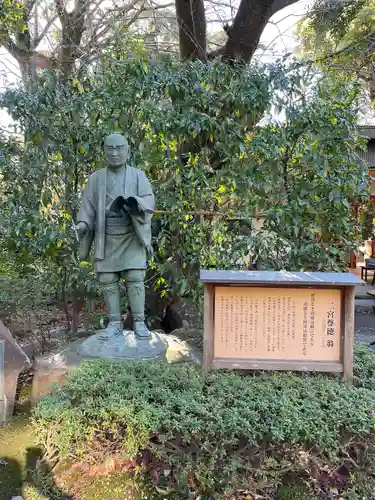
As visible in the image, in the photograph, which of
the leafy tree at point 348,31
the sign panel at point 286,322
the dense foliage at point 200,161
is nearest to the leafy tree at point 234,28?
the dense foliage at point 200,161

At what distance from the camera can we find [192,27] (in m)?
5.81

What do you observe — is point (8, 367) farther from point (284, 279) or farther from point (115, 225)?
point (284, 279)

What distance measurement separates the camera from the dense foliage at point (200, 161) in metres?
4.02

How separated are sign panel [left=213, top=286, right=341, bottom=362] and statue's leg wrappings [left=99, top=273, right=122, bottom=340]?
1.06 meters

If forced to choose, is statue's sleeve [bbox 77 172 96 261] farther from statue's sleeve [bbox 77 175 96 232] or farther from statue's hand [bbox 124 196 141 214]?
statue's hand [bbox 124 196 141 214]

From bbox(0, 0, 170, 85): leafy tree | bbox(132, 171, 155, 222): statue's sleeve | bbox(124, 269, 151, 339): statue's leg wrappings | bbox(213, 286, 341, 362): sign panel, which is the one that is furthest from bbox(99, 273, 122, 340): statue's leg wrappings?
bbox(0, 0, 170, 85): leafy tree

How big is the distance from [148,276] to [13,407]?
6.52 feet

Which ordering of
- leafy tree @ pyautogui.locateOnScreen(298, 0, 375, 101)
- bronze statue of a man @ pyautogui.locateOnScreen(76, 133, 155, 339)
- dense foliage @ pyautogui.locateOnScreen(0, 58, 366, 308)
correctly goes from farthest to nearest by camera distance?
1. leafy tree @ pyautogui.locateOnScreen(298, 0, 375, 101)
2. dense foliage @ pyautogui.locateOnScreen(0, 58, 366, 308)
3. bronze statue of a man @ pyautogui.locateOnScreen(76, 133, 155, 339)

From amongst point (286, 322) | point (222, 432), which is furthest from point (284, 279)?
point (222, 432)

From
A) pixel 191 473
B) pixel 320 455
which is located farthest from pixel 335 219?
pixel 191 473

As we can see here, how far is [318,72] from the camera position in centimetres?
413

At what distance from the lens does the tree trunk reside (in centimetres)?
579

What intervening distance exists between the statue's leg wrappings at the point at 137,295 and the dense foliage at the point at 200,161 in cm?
81

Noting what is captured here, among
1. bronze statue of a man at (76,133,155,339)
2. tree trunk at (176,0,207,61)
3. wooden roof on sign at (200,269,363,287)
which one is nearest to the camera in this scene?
wooden roof on sign at (200,269,363,287)
